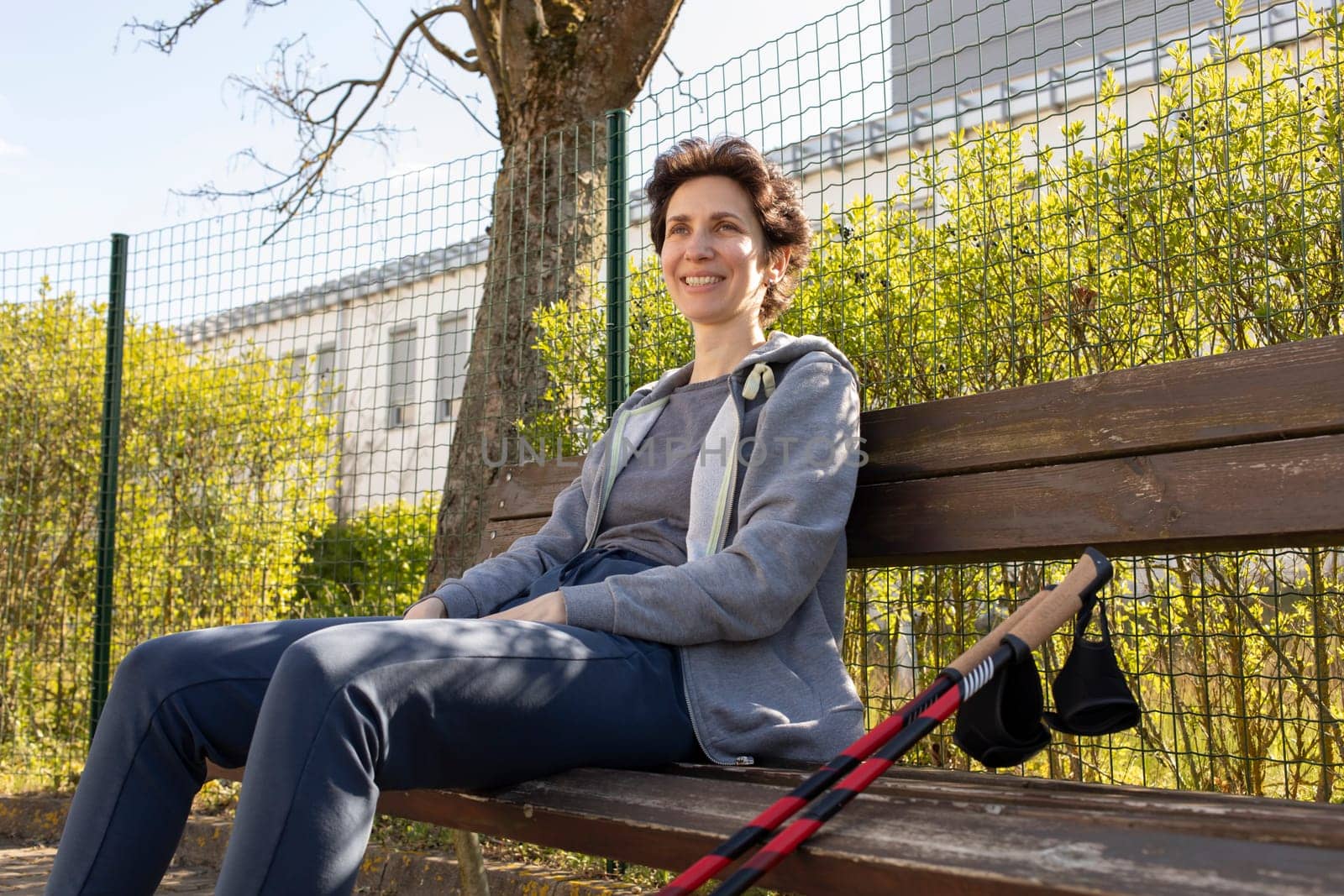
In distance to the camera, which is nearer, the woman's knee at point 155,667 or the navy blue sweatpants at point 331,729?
the navy blue sweatpants at point 331,729

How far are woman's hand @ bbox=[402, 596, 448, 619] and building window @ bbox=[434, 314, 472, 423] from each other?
190 cm

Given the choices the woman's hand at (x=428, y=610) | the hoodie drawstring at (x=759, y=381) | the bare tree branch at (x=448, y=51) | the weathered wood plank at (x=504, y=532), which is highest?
the bare tree branch at (x=448, y=51)

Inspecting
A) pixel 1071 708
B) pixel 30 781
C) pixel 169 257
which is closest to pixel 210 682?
pixel 1071 708

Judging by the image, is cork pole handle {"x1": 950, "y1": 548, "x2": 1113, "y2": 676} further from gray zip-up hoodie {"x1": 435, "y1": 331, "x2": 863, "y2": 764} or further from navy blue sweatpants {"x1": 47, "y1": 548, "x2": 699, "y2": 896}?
navy blue sweatpants {"x1": 47, "y1": 548, "x2": 699, "y2": 896}

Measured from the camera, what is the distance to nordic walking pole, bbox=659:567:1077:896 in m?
1.37

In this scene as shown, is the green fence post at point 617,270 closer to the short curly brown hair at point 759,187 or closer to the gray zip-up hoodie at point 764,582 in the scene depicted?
→ the short curly brown hair at point 759,187

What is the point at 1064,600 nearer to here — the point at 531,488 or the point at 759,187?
the point at 759,187

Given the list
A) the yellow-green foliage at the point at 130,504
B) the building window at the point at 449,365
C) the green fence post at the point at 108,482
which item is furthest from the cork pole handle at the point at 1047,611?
the green fence post at the point at 108,482

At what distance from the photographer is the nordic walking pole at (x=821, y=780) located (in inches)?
54.1

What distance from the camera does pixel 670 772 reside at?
77.7 inches

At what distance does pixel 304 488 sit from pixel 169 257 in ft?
3.76

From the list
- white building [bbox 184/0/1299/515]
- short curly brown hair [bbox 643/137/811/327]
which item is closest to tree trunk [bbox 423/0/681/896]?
white building [bbox 184/0/1299/515]

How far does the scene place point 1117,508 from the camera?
2.10 m

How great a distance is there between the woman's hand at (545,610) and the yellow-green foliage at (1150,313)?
1336 mm
